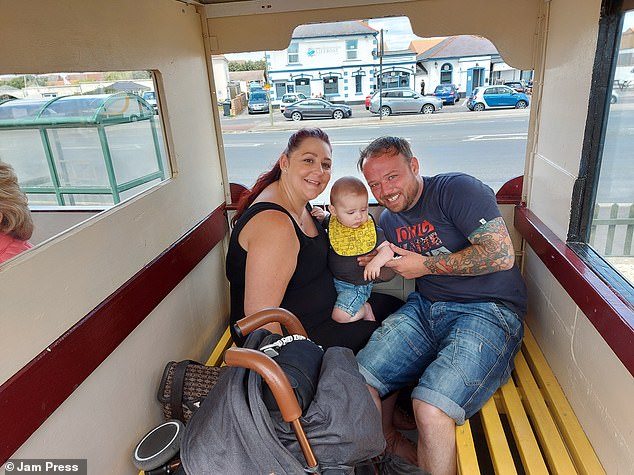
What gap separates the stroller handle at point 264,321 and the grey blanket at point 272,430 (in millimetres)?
164

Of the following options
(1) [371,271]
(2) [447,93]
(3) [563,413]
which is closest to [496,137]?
(2) [447,93]

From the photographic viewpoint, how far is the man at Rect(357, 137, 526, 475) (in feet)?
5.83

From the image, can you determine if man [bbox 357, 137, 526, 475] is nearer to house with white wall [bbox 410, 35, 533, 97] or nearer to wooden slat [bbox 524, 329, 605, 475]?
wooden slat [bbox 524, 329, 605, 475]

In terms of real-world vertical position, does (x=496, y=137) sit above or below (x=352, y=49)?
below

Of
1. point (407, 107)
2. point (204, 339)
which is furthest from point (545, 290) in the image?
point (204, 339)

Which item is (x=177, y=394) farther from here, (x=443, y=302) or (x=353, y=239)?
(x=443, y=302)

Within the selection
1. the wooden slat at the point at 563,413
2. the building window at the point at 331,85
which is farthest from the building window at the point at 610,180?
the building window at the point at 331,85

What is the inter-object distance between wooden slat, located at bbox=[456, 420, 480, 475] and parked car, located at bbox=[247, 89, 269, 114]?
1.94 metres

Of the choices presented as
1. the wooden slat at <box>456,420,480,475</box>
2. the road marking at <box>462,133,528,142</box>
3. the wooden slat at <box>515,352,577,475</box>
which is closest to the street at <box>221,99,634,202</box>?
the road marking at <box>462,133,528,142</box>

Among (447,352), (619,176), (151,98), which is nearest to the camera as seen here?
(619,176)

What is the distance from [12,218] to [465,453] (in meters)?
1.73

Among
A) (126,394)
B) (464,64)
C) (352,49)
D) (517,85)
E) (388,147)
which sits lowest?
(126,394)

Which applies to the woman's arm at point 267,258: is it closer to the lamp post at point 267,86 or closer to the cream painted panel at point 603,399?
the lamp post at point 267,86

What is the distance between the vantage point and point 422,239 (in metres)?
2.16
